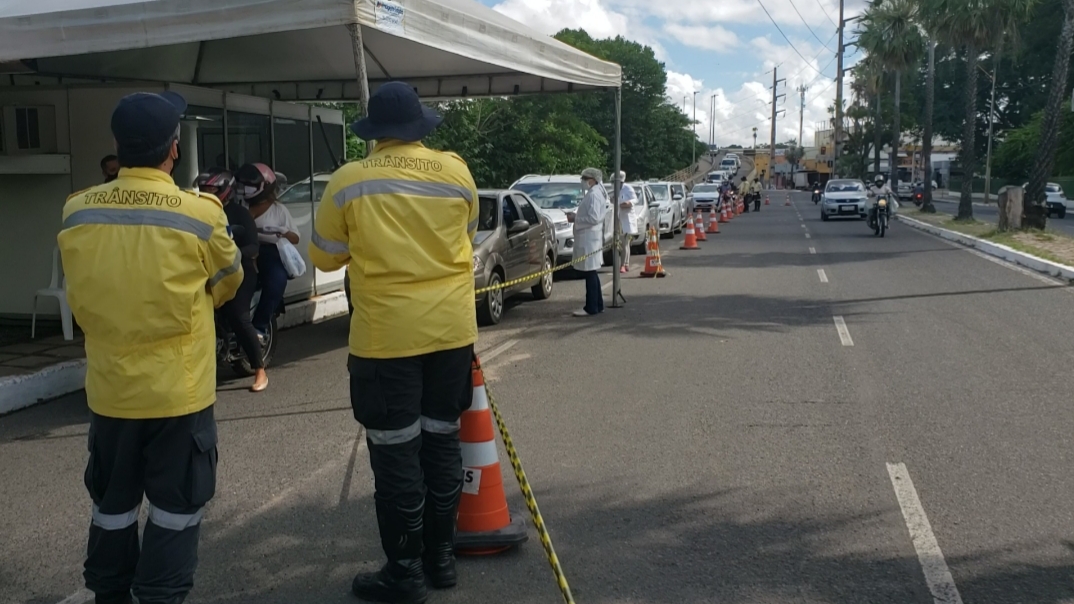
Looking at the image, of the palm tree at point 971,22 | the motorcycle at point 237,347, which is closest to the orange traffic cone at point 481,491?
the motorcycle at point 237,347

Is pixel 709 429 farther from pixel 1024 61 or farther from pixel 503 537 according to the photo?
pixel 1024 61

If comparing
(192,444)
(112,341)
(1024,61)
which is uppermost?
(1024,61)

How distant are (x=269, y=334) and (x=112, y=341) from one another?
552 cm

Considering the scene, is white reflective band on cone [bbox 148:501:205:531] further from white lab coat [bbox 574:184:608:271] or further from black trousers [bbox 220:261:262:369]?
white lab coat [bbox 574:184:608:271]

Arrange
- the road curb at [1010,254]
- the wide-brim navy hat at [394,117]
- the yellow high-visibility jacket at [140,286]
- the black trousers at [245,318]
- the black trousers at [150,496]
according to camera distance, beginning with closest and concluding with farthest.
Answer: the yellow high-visibility jacket at [140,286]
the black trousers at [150,496]
the wide-brim navy hat at [394,117]
the black trousers at [245,318]
the road curb at [1010,254]

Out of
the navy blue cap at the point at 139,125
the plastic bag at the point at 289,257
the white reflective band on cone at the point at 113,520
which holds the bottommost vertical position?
the white reflective band on cone at the point at 113,520

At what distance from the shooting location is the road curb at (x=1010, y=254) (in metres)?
16.2

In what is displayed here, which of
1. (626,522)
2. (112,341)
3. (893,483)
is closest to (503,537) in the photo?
(626,522)

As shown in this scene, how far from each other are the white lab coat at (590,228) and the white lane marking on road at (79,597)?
8349mm

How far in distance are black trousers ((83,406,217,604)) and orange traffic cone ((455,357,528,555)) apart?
141 cm

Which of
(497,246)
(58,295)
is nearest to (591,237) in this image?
(497,246)

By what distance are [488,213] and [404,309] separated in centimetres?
839

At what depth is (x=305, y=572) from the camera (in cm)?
464

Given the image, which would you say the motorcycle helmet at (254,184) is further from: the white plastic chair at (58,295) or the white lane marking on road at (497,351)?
the white lane marking on road at (497,351)
